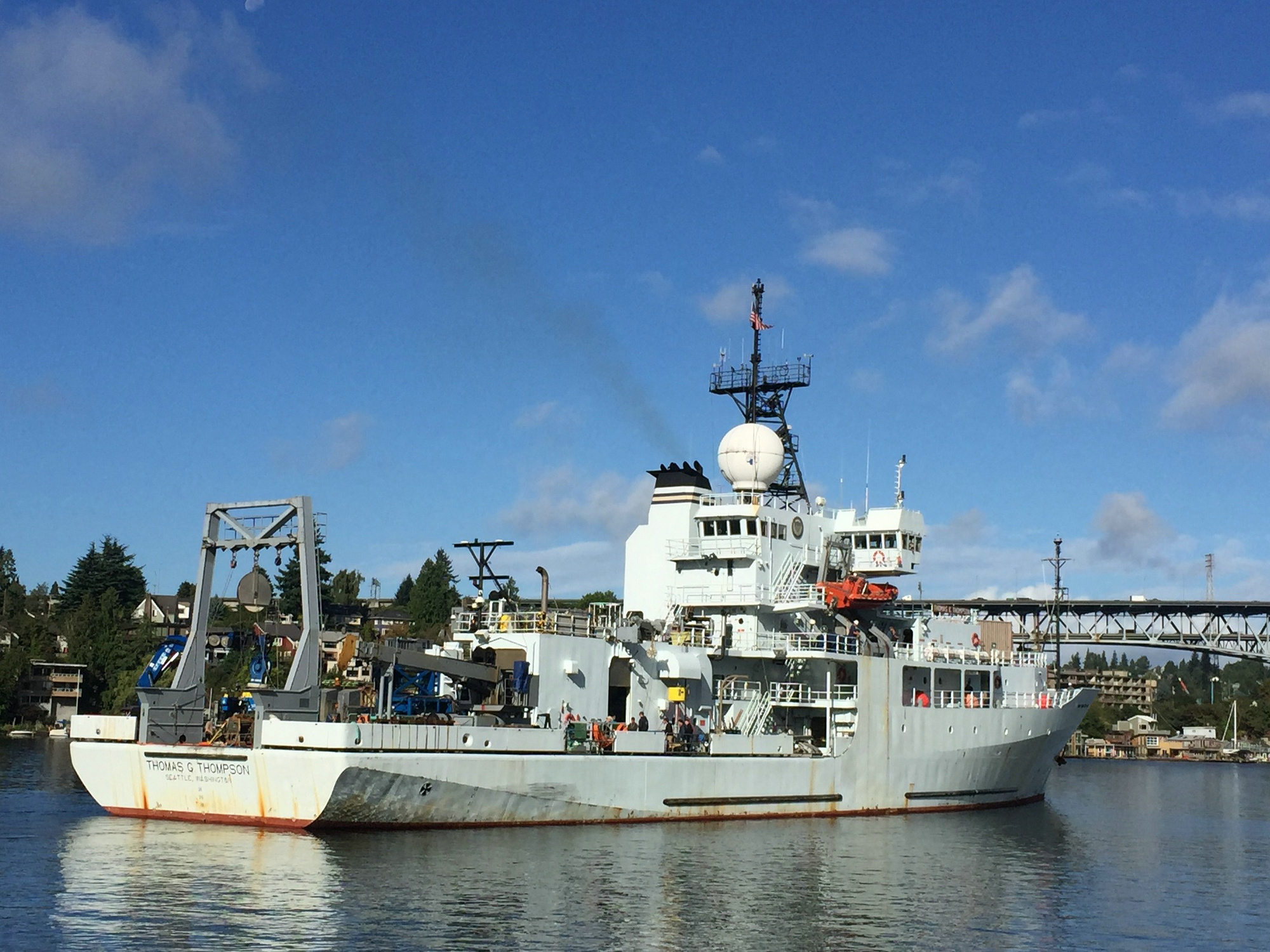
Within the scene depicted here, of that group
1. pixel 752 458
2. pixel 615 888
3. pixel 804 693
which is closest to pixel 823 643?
pixel 804 693

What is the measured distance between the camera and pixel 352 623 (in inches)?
3863

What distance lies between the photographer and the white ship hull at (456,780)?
98.0 ft

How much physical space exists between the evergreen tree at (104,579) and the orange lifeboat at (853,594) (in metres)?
81.6

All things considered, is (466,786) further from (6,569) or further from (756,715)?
(6,569)

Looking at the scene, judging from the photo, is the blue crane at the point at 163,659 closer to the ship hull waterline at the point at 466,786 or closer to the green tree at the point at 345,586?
the ship hull waterline at the point at 466,786

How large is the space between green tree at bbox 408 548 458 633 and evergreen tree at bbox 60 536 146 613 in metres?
23.2

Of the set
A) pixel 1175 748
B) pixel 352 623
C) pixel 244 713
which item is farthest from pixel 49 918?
pixel 1175 748

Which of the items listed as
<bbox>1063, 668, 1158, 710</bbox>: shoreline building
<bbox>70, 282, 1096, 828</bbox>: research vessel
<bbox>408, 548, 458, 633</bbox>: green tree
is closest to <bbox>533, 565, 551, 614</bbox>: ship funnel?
<bbox>70, 282, 1096, 828</bbox>: research vessel

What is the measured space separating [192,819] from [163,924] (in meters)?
10.9

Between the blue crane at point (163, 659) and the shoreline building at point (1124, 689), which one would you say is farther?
the shoreline building at point (1124, 689)

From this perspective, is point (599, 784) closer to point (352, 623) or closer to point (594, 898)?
point (594, 898)

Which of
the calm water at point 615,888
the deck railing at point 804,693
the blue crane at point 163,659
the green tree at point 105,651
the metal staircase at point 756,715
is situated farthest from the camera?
the green tree at point 105,651

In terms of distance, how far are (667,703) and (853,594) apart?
7456 millimetres

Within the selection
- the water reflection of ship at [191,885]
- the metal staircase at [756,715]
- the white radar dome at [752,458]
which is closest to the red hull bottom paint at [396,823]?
the water reflection of ship at [191,885]
